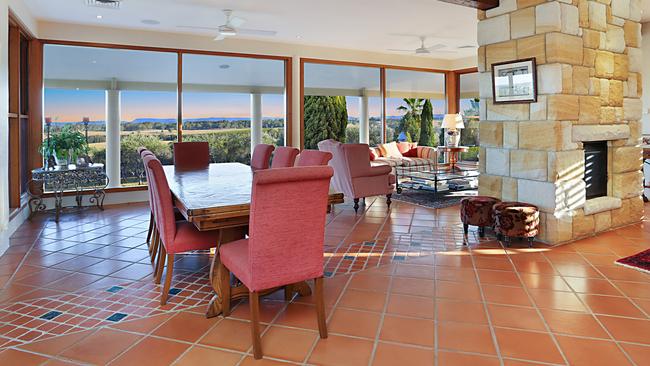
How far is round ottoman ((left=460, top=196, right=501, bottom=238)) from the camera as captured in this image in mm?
4523

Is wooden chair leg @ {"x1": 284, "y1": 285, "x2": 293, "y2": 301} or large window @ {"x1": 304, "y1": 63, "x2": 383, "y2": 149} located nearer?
wooden chair leg @ {"x1": 284, "y1": 285, "x2": 293, "y2": 301}

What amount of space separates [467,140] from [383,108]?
2466 mm

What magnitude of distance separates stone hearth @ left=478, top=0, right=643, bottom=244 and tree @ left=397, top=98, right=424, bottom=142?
18.0 feet

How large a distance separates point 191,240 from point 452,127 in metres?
8.09

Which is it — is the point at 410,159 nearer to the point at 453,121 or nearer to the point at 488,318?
the point at 453,121

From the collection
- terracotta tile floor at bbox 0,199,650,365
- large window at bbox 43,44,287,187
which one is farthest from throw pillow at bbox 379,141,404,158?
terracotta tile floor at bbox 0,199,650,365

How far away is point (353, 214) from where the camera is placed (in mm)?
5906

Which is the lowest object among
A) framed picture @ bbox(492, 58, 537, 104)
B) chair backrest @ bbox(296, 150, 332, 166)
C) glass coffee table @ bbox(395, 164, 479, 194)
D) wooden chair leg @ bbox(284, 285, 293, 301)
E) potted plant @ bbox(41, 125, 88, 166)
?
wooden chair leg @ bbox(284, 285, 293, 301)

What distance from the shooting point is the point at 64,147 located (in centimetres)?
576

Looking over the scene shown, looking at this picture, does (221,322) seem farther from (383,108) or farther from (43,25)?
(383,108)

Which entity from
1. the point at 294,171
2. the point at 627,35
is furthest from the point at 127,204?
the point at 627,35

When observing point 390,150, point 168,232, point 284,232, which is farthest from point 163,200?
point 390,150

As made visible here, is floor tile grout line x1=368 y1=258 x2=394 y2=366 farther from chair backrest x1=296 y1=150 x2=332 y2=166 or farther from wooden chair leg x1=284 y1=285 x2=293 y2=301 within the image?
chair backrest x1=296 y1=150 x2=332 y2=166

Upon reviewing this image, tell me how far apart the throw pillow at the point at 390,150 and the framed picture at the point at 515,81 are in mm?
4671
